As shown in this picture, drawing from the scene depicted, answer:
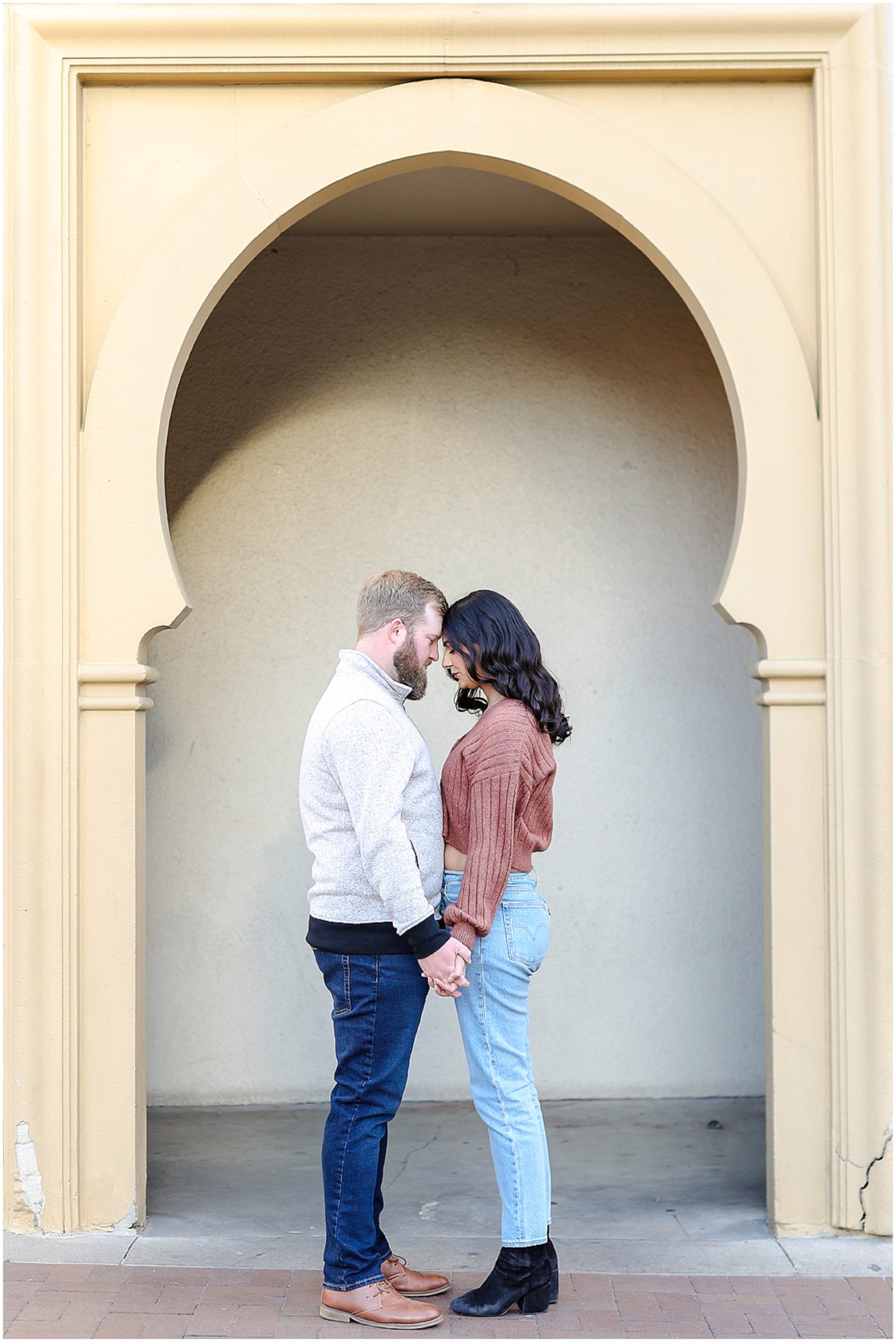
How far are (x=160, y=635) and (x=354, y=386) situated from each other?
4.48 feet

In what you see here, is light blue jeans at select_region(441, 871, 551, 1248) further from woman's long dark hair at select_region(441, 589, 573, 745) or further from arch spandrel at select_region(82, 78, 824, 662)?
arch spandrel at select_region(82, 78, 824, 662)

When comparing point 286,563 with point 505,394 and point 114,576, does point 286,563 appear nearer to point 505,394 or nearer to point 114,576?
point 505,394

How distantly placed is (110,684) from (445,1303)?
1.99m

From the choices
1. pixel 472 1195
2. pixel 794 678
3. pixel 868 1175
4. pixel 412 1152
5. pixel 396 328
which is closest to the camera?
pixel 868 1175

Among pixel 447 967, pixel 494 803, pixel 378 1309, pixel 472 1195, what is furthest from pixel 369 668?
pixel 472 1195

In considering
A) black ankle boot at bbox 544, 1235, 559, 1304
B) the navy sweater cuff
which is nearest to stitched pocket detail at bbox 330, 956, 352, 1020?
the navy sweater cuff

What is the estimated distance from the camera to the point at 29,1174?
145 inches

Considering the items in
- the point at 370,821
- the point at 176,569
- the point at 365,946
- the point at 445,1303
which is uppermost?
the point at 176,569

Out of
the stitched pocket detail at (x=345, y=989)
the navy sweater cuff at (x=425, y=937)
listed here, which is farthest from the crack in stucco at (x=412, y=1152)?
the navy sweater cuff at (x=425, y=937)

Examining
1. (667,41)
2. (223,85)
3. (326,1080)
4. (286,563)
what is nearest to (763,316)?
(667,41)

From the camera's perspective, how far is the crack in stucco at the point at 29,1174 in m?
3.67

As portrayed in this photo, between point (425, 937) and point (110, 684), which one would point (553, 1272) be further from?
point (110, 684)

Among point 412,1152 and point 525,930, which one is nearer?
point 525,930

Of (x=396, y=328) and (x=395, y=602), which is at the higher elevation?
(x=396, y=328)
